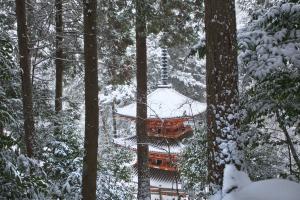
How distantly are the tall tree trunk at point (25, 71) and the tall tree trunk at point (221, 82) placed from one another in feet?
15.7

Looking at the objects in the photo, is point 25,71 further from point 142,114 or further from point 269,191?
point 269,191

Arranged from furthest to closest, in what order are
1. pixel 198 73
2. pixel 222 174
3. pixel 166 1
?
pixel 198 73, pixel 166 1, pixel 222 174

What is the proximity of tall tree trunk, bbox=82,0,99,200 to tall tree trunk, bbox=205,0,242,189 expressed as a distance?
3215 mm

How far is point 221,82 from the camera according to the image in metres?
4.43

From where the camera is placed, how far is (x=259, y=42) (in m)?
4.54

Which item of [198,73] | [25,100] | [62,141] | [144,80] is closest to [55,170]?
[62,141]

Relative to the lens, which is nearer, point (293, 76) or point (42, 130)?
point (293, 76)

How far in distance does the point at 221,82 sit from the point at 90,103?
352 cm

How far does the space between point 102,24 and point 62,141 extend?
373 centimetres

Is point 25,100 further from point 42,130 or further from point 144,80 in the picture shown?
point 144,80

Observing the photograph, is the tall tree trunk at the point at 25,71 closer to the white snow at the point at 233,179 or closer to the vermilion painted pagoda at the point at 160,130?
the white snow at the point at 233,179

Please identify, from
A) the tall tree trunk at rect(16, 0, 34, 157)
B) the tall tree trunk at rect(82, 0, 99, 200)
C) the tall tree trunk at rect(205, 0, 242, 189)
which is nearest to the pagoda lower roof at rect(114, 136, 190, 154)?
the tall tree trunk at rect(16, 0, 34, 157)

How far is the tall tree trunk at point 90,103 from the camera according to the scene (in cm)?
717

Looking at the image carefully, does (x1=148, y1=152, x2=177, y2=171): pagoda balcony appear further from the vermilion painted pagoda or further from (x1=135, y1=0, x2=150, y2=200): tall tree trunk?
(x1=135, y1=0, x2=150, y2=200): tall tree trunk
